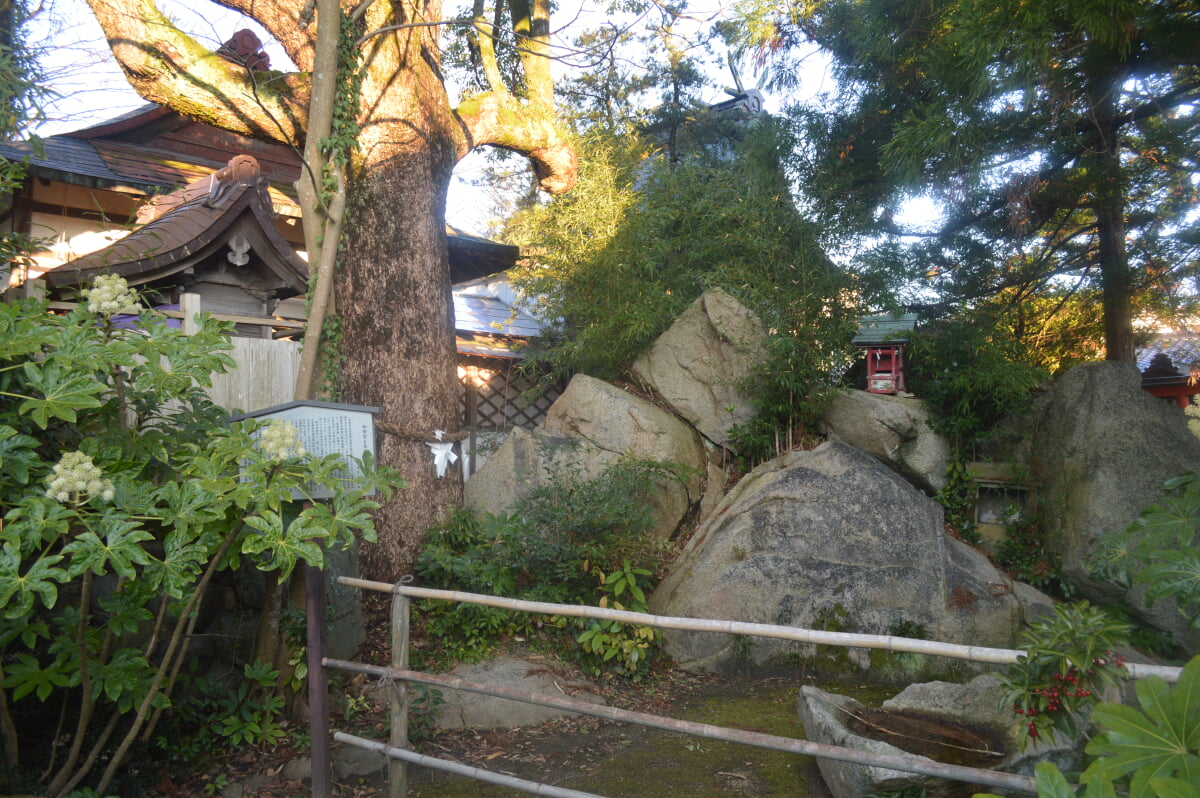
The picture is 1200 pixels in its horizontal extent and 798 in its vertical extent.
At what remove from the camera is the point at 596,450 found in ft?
21.6

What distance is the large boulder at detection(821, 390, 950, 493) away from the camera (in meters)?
6.75

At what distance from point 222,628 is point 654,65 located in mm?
13278

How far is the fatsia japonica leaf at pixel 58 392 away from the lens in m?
2.26

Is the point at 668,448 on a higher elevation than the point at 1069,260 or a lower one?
lower

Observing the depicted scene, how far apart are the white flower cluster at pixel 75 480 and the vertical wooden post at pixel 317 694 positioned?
96cm

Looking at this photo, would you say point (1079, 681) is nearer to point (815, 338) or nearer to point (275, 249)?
point (815, 338)

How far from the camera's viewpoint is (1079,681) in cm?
199

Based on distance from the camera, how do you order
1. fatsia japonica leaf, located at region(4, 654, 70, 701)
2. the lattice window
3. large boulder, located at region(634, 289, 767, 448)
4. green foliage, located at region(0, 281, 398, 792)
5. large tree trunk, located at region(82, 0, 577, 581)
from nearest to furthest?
green foliage, located at region(0, 281, 398, 792) → fatsia japonica leaf, located at region(4, 654, 70, 701) → large tree trunk, located at region(82, 0, 577, 581) → large boulder, located at region(634, 289, 767, 448) → the lattice window

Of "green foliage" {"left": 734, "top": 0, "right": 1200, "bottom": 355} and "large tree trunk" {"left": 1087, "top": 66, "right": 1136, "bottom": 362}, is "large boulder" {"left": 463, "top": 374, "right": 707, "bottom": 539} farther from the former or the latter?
"large tree trunk" {"left": 1087, "top": 66, "right": 1136, "bottom": 362}

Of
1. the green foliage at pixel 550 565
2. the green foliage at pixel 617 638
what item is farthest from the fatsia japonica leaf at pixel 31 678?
the green foliage at pixel 617 638

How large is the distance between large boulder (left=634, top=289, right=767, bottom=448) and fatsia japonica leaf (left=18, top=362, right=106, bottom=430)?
Result: 217 inches

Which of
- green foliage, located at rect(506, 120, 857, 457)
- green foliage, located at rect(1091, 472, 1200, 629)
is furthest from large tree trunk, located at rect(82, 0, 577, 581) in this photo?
green foliage, located at rect(1091, 472, 1200, 629)

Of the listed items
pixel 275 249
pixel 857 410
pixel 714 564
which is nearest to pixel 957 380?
pixel 857 410

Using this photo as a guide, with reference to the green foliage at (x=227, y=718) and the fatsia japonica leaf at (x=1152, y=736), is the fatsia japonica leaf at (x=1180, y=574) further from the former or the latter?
the green foliage at (x=227, y=718)
